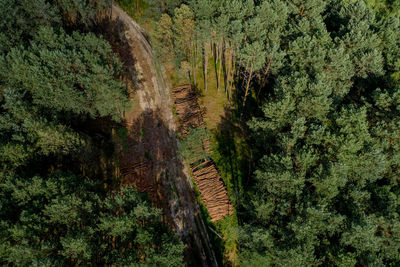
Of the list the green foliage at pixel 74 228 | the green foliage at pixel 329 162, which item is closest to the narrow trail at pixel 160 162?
the green foliage at pixel 74 228

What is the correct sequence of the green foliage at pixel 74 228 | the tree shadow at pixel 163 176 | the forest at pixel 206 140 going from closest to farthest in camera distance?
1. the green foliage at pixel 74 228
2. the forest at pixel 206 140
3. the tree shadow at pixel 163 176

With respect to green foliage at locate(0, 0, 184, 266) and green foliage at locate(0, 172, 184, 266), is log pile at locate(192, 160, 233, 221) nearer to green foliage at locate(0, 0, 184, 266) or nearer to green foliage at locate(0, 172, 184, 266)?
green foliage at locate(0, 0, 184, 266)

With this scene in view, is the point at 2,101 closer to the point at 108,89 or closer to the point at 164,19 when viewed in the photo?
the point at 108,89

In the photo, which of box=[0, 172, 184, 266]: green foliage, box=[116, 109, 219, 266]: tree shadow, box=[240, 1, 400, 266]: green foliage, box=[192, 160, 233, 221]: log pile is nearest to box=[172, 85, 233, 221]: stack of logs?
box=[192, 160, 233, 221]: log pile

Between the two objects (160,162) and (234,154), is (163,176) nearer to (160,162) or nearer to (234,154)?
(160,162)

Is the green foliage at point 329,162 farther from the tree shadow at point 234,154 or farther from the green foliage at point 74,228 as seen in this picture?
the green foliage at point 74,228
